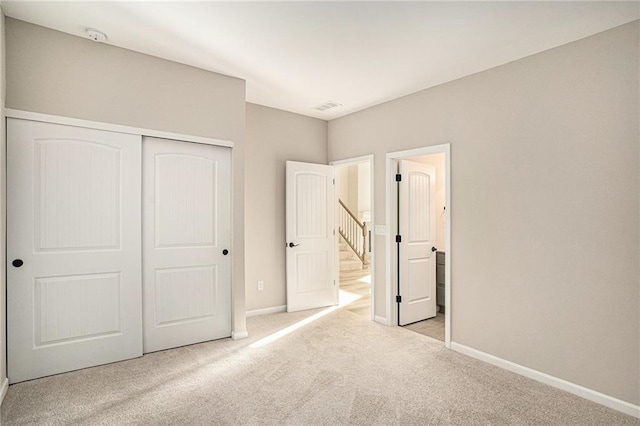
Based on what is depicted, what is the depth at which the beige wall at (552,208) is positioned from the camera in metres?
2.58

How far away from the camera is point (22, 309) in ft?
9.05

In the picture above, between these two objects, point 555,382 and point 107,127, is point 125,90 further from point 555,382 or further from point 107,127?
point 555,382

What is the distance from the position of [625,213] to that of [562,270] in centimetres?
60

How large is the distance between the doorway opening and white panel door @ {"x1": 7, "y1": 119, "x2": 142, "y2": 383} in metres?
2.74

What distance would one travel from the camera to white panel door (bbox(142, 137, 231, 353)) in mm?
3395

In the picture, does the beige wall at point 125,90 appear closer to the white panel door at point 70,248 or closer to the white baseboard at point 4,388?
the white panel door at point 70,248

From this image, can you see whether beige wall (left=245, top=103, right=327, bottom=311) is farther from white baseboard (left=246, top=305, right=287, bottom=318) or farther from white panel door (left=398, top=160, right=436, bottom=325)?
white panel door (left=398, top=160, right=436, bottom=325)

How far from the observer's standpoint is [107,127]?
3105 millimetres

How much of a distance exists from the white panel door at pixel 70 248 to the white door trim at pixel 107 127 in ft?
0.15

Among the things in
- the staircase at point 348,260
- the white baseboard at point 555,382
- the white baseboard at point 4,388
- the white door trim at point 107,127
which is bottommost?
the white baseboard at point 555,382

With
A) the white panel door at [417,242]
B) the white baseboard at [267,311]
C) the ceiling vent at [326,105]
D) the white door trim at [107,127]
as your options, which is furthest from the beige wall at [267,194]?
the white panel door at [417,242]

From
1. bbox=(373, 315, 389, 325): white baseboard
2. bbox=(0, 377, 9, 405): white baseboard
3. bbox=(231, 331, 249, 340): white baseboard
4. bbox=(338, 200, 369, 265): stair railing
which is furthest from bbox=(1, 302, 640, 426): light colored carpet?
bbox=(338, 200, 369, 265): stair railing

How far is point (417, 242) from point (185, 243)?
2.75 metres

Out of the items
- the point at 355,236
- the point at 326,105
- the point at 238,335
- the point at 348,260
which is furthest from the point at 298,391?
the point at 355,236
